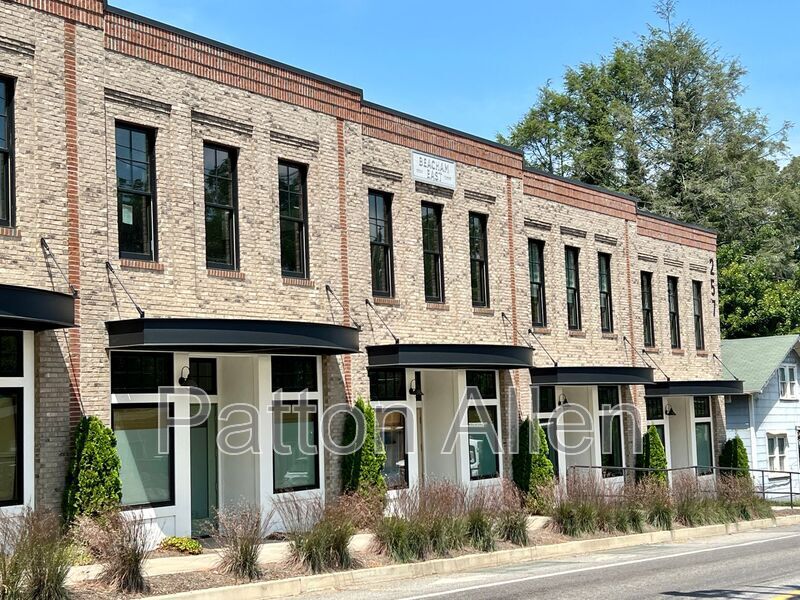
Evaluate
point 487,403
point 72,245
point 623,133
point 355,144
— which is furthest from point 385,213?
point 623,133

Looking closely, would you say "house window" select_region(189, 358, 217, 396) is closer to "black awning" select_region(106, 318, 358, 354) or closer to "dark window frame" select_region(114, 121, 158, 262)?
"black awning" select_region(106, 318, 358, 354)

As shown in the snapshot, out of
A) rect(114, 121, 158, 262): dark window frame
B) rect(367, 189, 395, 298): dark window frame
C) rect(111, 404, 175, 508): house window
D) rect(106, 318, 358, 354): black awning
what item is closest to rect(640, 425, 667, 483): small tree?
rect(367, 189, 395, 298): dark window frame

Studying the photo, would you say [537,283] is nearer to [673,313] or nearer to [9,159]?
[673,313]

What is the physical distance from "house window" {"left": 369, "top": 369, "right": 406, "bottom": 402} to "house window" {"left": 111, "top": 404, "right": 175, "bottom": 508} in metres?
5.37

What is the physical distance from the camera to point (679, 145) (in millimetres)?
52594

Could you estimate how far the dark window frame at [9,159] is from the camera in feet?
51.0

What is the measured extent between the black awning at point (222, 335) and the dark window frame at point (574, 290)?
429 inches

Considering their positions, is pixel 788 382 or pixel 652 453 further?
pixel 788 382

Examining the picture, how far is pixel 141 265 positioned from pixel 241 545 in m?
5.16

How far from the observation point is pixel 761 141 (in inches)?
2130

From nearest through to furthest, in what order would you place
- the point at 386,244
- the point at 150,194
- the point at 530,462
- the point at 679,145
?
the point at 150,194 < the point at 386,244 < the point at 530,462 < the point at 679,145

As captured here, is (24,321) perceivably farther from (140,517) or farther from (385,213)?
(385,213)

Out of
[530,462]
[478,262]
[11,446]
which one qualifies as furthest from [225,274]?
[530,462]

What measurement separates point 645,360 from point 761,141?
26685 millimetres
